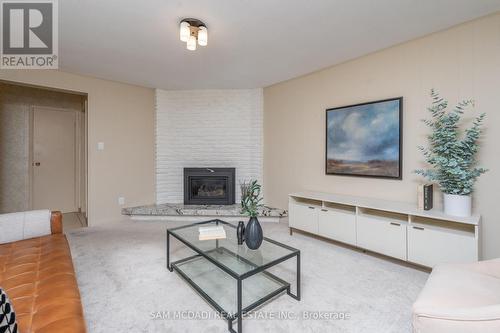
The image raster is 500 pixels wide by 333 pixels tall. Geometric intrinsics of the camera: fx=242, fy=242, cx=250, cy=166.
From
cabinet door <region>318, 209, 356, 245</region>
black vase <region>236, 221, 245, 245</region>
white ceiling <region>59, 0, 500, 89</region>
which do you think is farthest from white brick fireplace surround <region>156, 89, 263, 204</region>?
black vase <region>236, 221, 245, 245</region>

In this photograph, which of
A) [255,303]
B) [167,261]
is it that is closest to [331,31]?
[255,303]

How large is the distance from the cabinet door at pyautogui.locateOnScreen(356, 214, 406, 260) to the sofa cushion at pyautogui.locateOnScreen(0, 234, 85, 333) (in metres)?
2.46

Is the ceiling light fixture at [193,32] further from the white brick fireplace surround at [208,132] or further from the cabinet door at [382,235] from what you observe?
the cabinet door at [382,235]

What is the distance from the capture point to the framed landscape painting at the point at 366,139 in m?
2.69

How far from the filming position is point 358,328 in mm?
1523

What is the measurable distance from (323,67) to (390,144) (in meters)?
1.41

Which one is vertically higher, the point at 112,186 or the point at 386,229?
the point at 112,186

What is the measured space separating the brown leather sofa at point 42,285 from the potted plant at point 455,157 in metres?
2.76

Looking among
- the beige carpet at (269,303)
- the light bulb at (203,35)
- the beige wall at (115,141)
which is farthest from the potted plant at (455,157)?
the beige wall at (115,141)

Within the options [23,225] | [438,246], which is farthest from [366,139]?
[23,225]

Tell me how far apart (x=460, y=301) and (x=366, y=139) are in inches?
82.2

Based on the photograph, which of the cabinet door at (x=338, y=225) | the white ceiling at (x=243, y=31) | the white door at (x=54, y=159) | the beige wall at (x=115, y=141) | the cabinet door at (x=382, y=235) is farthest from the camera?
the white door at (x=54, y=159)

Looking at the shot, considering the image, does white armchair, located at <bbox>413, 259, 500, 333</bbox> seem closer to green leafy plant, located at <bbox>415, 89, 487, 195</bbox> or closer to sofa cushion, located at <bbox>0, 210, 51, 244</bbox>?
green leafy plant, located at <bbox>415, 89, 487, 195</bbox>

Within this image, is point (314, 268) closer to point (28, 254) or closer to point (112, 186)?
point (28, 254)
